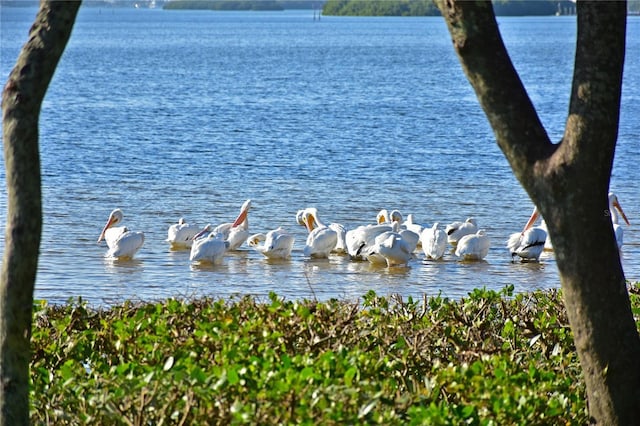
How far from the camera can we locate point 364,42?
93.9 meters

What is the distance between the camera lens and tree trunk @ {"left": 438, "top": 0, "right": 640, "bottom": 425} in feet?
14.4

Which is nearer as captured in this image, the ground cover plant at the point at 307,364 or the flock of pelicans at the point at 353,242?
the ground cover plant at the point at 307,364

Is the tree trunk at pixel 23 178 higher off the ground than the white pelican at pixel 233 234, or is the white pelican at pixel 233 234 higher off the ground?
the tree trunk at pixel 23 178

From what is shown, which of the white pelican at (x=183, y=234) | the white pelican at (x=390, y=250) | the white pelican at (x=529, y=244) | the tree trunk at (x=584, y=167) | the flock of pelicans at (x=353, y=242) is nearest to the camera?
the tree trunk at (x=584, y=167)

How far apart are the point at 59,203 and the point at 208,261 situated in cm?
466

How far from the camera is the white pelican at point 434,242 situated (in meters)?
12.1

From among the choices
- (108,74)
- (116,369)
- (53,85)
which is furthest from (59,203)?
(108,74)

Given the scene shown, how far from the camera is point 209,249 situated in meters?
11.7

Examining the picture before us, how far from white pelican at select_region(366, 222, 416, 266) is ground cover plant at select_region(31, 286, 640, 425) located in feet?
17.1

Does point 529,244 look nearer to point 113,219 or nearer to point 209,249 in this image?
point 209,249

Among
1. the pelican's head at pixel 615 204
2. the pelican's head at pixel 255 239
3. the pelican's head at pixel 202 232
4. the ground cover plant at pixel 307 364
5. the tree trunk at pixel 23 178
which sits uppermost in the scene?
the tree trunk at pixel 23 178

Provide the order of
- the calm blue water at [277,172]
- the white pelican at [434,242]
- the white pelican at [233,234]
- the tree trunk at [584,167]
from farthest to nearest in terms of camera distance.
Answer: the white pelican at [233,234] → the white pelican at [434,242] → the calm blue water at [277,172] → the tree trunk at [584,167]

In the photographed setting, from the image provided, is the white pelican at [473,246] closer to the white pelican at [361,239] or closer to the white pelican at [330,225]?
the white pelican at [361,239]

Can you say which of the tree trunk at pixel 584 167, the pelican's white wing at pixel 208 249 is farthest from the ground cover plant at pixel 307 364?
the pelican's white wing at pixel 208 249
